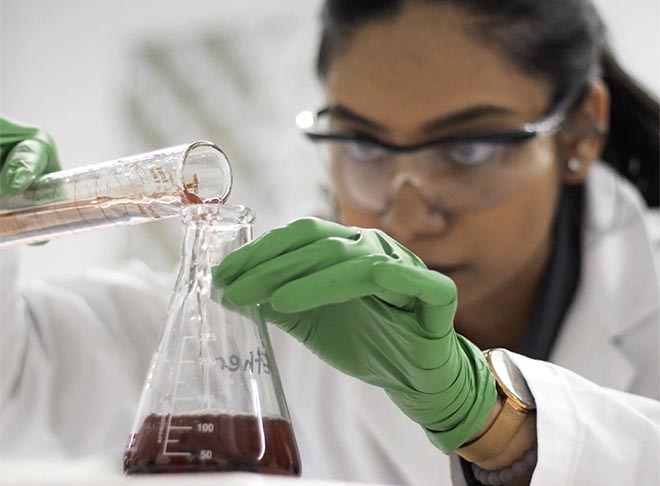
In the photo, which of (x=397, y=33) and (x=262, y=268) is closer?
(x=262, y=268)

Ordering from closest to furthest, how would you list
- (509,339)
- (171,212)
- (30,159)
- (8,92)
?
(171,212) < (30,159) < (509,339) < (8,92)

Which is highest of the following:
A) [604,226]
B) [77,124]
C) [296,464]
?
[296,464]

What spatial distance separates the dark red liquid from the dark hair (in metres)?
1.00

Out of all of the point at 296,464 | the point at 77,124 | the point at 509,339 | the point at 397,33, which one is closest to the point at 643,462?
the point at 296,464

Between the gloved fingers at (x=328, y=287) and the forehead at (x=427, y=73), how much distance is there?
71 centimetres

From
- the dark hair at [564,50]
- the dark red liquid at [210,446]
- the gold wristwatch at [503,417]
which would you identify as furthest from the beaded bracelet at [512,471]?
the dark hair at [564,50]

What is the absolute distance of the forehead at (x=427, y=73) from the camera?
1.44 meters

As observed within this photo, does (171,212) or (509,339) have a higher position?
(171,212)

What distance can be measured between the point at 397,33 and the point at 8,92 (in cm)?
191

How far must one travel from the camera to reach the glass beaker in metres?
0.82

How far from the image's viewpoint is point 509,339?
1.65 meters

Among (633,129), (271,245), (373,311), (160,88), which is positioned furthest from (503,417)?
(160,88)

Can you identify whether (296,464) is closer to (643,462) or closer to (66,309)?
(643,462)

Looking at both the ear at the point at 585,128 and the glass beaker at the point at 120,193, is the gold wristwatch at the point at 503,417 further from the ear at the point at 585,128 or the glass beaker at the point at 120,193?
the ear at the point at 585,128
